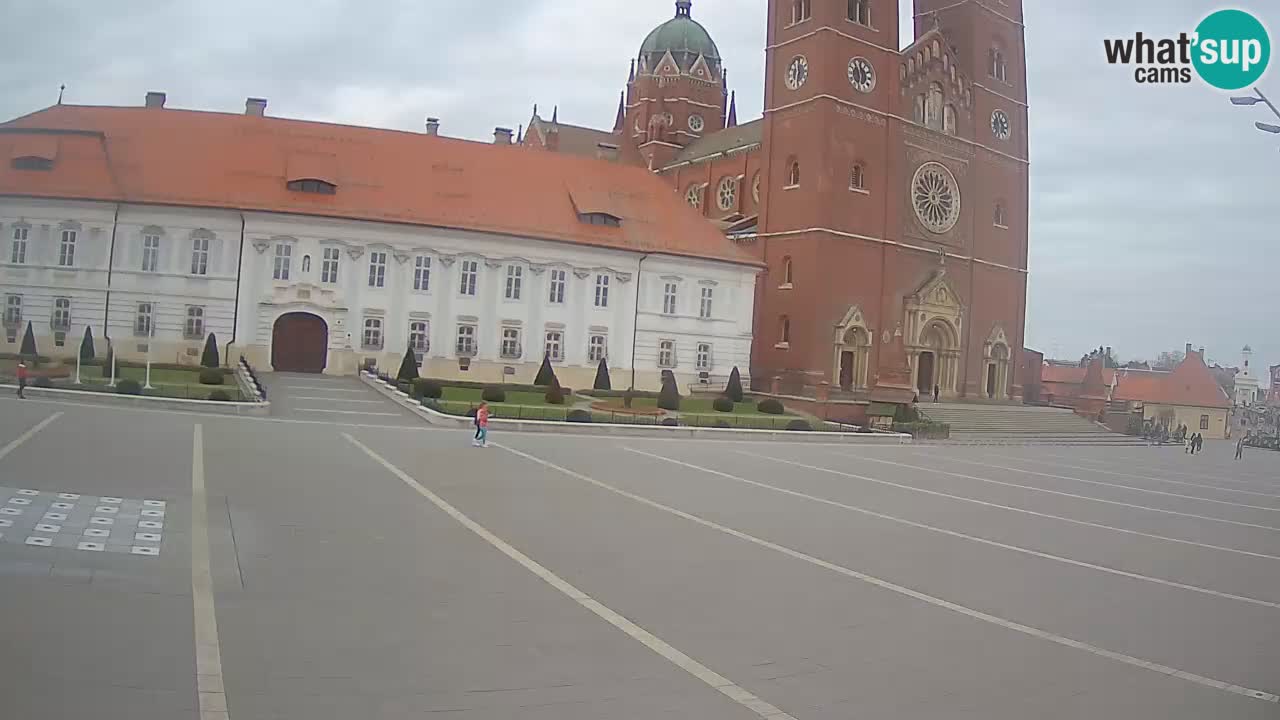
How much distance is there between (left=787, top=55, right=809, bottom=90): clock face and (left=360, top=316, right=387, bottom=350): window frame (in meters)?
25.4

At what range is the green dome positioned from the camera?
3083 inches

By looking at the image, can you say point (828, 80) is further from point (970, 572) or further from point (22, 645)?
point (22, 645)

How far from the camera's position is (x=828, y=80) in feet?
170

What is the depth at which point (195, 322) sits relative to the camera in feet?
139

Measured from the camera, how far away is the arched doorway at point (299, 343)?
143 ft

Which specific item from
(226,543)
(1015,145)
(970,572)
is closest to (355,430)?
(226,543)

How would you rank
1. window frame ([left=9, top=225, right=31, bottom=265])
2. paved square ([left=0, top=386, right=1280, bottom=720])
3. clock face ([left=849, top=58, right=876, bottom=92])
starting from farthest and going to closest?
clock face ([left=849, top=58, right=876, bottom=92]) < window frame ([left=9, top=225, right=31, bottom=265]) < paved square ([left=0, top=386, right=1280, bottom=720])

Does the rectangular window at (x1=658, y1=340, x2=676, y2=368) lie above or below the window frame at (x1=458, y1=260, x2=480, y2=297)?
below

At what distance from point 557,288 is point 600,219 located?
4.43 metres

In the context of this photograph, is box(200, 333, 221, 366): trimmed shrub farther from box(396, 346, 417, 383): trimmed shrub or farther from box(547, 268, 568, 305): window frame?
box(547, 268, 568, 305): window frame

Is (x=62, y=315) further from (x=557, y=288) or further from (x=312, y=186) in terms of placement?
(x=557, y=288)

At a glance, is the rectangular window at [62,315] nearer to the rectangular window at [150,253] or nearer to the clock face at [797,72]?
the rectangular window at [150,253]

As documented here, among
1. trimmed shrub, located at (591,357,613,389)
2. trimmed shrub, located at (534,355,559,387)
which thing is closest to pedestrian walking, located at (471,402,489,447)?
trimmed shrub, located at (534,355,559,387)

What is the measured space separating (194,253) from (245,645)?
127ft
